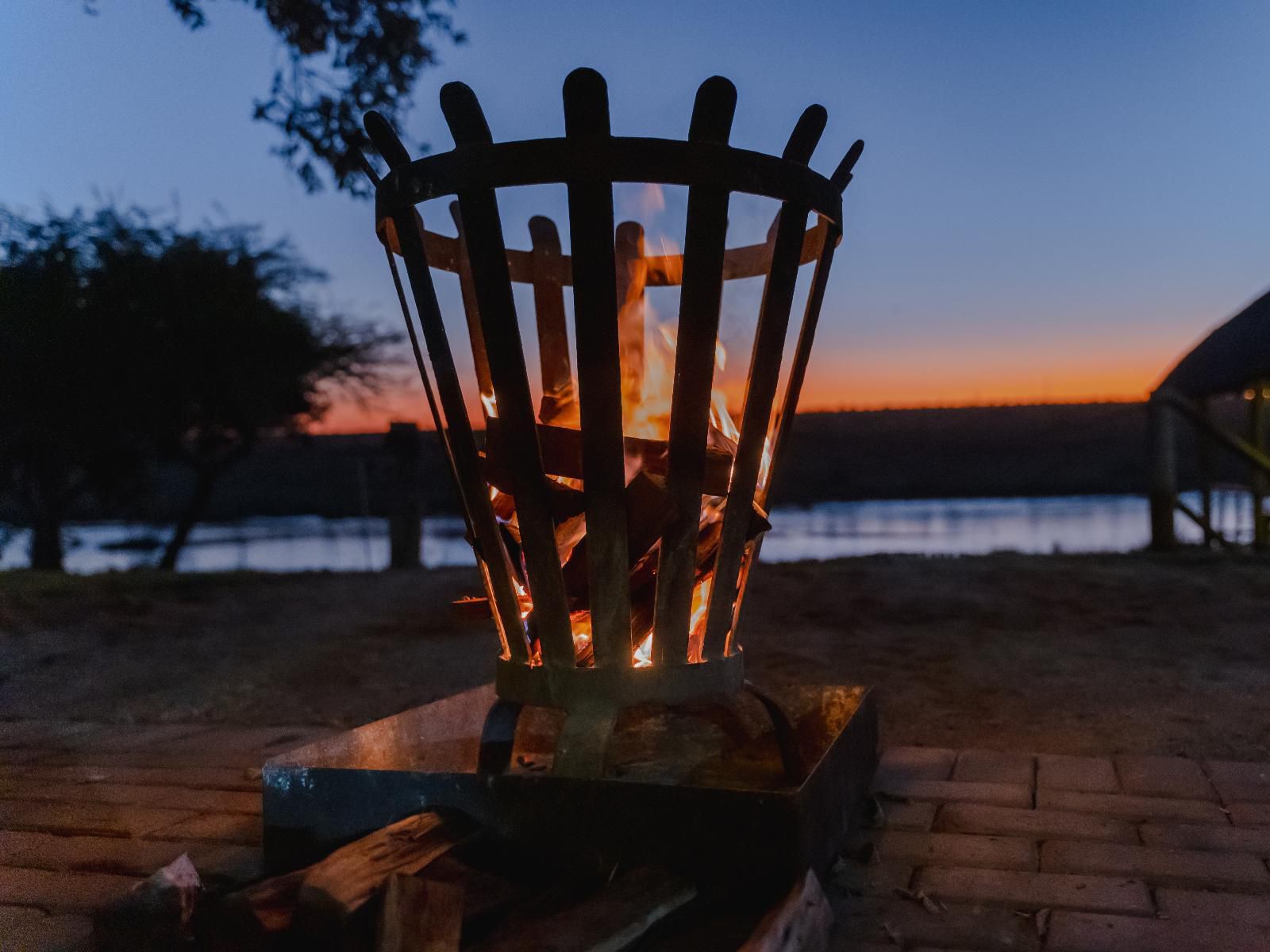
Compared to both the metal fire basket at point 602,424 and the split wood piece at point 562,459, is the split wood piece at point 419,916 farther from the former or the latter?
the split wood piece at point 562,459

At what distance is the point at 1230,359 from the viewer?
722 cm

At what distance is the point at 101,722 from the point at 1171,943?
117 inches

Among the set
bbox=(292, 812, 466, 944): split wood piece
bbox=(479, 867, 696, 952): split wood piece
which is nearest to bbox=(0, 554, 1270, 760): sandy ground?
bbox=(479, 867, 696, 952): split wood piece

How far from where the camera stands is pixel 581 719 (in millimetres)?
1745

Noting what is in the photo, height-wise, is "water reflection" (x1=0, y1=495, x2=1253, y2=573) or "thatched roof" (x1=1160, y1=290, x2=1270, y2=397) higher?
"thatched roof" (x1=1160, y1=290, x2=1270, y2=397)

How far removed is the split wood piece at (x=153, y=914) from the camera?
1.42 m

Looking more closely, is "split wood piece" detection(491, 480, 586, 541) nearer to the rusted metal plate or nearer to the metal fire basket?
the metal fire basket

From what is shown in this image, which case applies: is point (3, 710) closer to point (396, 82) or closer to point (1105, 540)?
point (396, 82)

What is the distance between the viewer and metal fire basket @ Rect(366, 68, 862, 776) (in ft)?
5.19

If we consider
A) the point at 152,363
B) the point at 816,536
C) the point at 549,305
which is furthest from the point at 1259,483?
the point at 152,363

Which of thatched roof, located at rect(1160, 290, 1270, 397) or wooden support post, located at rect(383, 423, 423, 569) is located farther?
wooden support post, located at rect(383, 423, 423, 569)

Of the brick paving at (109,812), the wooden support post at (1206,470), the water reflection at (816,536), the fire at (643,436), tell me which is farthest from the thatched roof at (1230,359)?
the brick paving at (109,812)

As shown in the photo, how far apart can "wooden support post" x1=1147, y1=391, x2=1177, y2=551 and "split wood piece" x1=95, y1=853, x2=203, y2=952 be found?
7558 millimetres

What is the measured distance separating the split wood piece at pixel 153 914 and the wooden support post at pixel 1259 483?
7662mm
